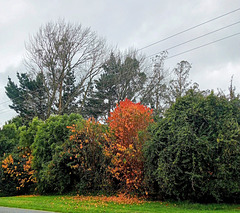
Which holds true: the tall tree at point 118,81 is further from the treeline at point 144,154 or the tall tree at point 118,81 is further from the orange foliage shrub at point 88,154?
the orange foliage shrub at point 88,154

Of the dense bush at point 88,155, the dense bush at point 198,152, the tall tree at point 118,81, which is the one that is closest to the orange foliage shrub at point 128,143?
the dense bush at point 88,155

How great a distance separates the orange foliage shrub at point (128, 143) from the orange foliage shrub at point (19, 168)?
7882 millimetres

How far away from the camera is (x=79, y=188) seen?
1658 centimetres

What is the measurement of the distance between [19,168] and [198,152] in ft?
48.4

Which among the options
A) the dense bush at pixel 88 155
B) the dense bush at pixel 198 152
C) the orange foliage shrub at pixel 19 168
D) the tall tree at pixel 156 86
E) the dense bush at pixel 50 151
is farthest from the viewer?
the tall tree at pixel 156 86

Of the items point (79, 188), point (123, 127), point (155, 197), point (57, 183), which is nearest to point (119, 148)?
point (123, 127)

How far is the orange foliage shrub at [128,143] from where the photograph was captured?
13828 mm

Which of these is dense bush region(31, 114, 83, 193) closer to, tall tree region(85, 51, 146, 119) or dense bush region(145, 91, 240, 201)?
dense bush region(145, 91, 240, 201)

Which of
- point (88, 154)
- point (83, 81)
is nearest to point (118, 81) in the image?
point (83, 81)

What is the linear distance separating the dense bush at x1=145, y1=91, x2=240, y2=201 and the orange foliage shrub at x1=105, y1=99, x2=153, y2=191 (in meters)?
1.11

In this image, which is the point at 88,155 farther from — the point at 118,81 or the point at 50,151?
the point at 118,81

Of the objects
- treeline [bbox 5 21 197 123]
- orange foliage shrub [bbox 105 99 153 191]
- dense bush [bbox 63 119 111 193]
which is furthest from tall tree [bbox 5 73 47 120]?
orange foliage shrub [bbox 105 99 153 191]

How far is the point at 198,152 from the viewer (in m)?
11.0

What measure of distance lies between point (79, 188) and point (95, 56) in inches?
737
